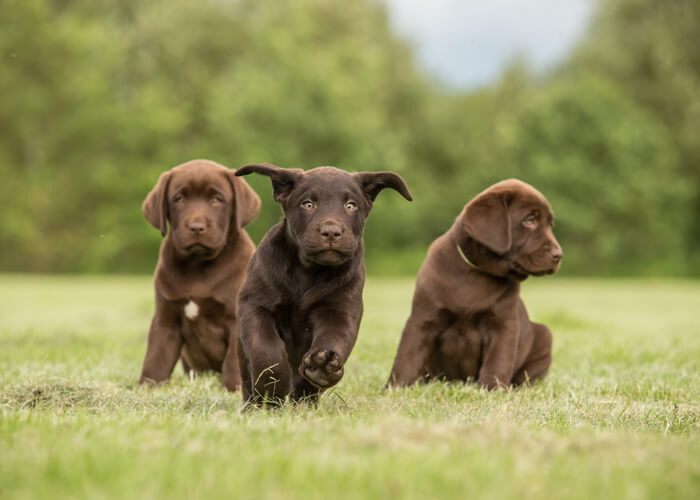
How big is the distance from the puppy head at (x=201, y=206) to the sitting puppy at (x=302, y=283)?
1.01m

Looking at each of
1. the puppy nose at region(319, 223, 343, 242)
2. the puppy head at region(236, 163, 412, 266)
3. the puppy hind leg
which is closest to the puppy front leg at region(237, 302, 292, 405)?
the puppy head at region(236, 163, 412, 266)

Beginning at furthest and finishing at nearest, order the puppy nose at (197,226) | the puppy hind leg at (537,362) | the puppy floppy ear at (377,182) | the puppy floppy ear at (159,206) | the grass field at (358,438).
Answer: the puppy hind leg at (537,362)
the puppy floppy ear at (159,206)
the puppy nose at (197,226)
the puppy floppy ear at (377,182)
the grass field at (358,438)

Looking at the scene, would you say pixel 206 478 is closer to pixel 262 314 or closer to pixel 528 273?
pixel 262 314

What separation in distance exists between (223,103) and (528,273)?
28284 millimetres

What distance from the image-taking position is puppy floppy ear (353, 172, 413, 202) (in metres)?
4.05

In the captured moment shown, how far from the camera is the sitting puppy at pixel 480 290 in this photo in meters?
4.91

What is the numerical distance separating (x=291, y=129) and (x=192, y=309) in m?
27.3

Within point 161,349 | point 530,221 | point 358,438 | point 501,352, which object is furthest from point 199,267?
point 358,438

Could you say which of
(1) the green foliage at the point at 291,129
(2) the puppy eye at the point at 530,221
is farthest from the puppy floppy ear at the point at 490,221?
(1) the green foliage at the point at 291,129

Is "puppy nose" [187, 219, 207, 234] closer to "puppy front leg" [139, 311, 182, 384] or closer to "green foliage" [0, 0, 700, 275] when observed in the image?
"puppy front leg" [139, 311, 182, 384]

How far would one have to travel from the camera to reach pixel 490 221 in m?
5.00

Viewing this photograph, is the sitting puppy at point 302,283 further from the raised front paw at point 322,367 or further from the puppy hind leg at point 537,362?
the puppy hind leg at point 537,362

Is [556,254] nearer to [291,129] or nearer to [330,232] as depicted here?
[330,232]

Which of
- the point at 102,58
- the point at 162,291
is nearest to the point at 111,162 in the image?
→ the point at 102,58
